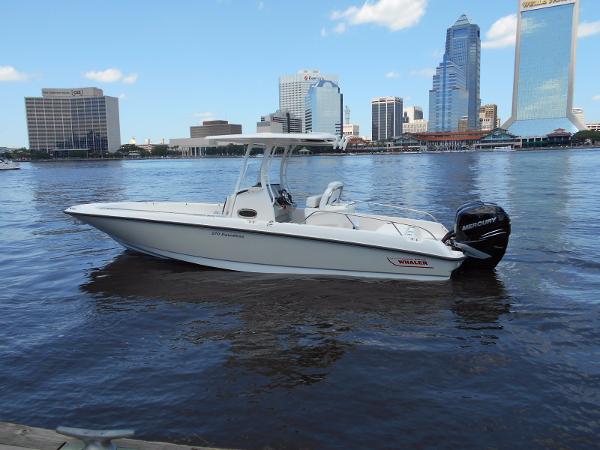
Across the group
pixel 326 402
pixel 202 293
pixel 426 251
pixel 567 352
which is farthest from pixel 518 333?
pixel 202 293

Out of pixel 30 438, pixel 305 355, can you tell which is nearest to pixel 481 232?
pixel 305 355

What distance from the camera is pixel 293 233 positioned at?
28.1ft

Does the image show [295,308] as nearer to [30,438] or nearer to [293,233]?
[293,233]

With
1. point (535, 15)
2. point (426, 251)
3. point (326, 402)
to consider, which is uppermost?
point (535, 15)

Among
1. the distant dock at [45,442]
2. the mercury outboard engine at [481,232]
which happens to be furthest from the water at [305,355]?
the distant dock at [45,442]

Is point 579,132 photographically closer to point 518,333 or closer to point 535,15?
point 535,15

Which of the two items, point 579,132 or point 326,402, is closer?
point 326,402

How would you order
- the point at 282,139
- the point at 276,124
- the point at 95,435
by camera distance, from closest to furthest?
the point at 95,435, the point at 282,139, the point at 276,124

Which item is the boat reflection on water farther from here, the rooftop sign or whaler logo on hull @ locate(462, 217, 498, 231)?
the rooftop sign

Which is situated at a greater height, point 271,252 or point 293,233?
point 293,233

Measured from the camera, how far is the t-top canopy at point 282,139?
8.99m

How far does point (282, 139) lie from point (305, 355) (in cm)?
451

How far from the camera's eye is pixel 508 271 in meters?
9.80

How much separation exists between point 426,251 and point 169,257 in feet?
16.2
